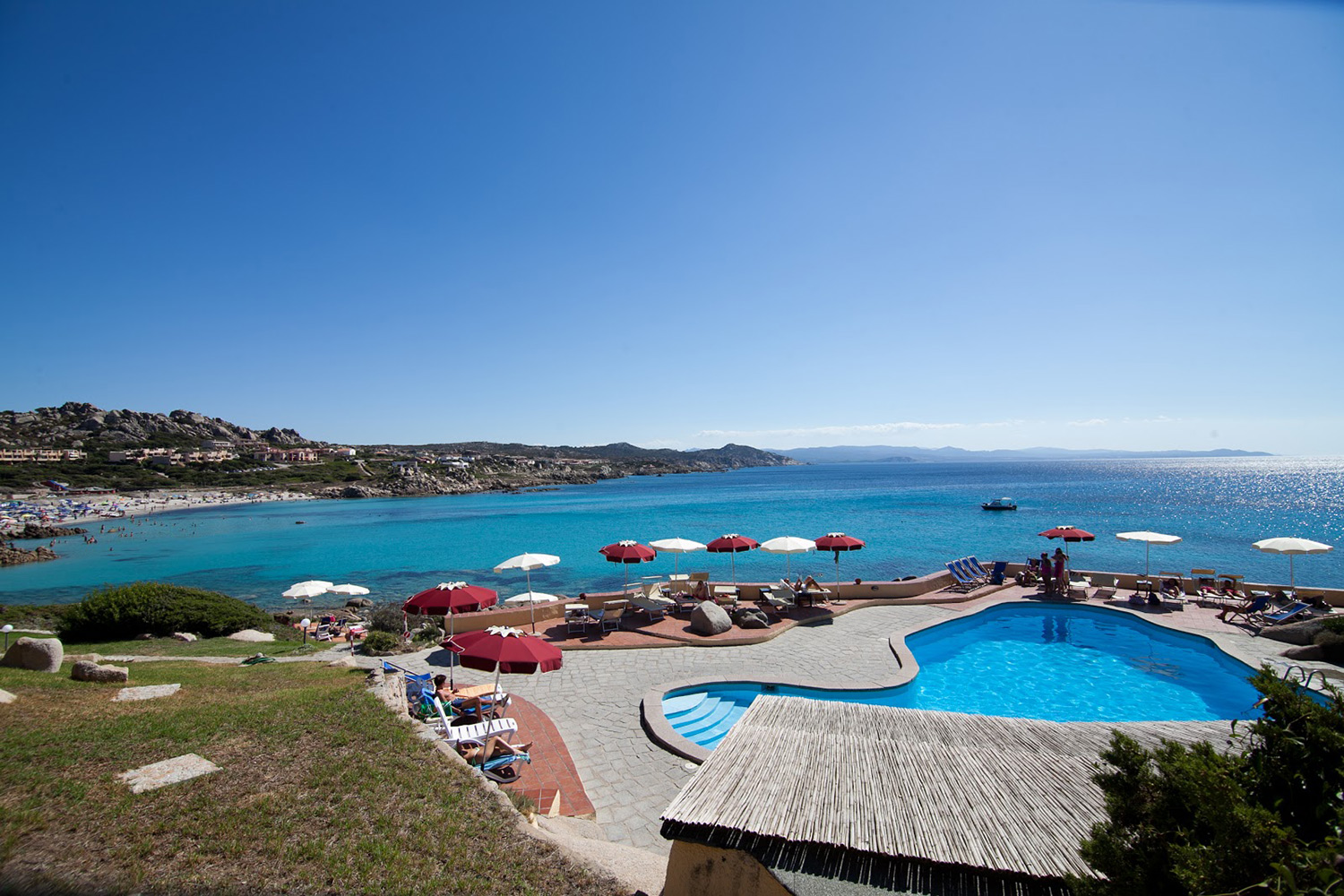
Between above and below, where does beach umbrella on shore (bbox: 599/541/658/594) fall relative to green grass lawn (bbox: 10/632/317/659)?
above

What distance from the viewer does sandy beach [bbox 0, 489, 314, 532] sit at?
203 feet

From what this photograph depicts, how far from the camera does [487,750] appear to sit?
299 inches

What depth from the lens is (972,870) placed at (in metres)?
3.45

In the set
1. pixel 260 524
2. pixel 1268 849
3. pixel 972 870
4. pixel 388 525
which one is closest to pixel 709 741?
pixel 972 870

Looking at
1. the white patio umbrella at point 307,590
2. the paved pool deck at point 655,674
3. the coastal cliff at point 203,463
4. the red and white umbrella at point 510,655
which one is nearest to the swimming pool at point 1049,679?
the paved pool deck at point 655,674

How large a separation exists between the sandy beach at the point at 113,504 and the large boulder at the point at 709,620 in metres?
73.8

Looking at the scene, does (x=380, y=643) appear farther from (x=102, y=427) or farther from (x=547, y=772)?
(x=102, y=427)

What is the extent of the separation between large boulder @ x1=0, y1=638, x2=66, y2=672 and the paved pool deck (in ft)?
16.2

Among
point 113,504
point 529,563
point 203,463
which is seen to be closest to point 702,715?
point 529,563

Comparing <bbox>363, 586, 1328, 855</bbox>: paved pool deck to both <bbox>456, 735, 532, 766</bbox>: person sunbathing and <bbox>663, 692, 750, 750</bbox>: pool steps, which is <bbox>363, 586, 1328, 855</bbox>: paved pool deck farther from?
<bbox>456, 735, 532, 766</bbox>: person sunbathing

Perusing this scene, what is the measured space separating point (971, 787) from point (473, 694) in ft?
25.9

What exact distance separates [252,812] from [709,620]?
34.3 ft

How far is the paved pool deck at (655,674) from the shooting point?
7.00 metres

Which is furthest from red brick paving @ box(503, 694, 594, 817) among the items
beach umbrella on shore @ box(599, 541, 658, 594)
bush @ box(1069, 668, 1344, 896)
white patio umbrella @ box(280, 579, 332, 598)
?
white patio umbrella @ box(280, 579, 332, 598)
